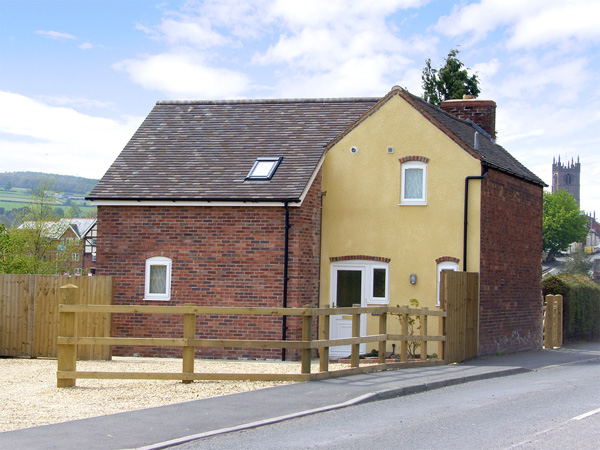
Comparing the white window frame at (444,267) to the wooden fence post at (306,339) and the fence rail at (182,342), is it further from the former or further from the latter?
the wooden fence post at (306,339)

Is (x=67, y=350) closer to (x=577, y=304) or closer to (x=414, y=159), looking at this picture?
(x=414, y=159)

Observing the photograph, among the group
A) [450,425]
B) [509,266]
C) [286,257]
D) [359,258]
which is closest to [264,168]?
[286,257]

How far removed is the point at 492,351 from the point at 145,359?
28.0ft

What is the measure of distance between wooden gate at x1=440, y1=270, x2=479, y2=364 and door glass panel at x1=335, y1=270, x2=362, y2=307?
9.62 ft

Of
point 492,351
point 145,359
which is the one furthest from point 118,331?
point 492,351

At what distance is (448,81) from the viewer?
45.4 meters

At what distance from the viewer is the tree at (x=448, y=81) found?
45.0m

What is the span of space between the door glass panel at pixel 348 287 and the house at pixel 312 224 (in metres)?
0.04

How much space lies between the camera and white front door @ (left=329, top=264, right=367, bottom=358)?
2000 centimetres

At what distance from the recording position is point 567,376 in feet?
50.2

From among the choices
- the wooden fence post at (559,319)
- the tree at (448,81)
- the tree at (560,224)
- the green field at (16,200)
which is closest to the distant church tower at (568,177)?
the tree at (560,224)

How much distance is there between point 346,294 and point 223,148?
5112 mm

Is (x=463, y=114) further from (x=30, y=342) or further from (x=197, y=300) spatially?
(x=30, y=342)

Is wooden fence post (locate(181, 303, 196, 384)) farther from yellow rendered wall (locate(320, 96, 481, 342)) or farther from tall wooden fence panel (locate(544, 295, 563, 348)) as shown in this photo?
tall wooden fence panel (locate(544, 295, 563, 348))
